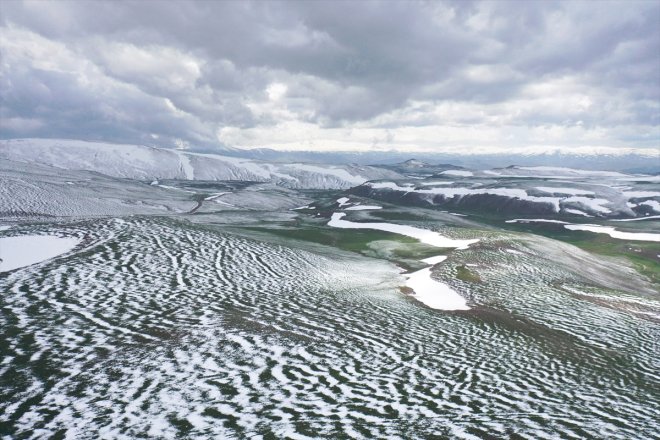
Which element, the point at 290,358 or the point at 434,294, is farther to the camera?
the point at 434,294

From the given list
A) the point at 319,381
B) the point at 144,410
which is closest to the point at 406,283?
the point at 319,381

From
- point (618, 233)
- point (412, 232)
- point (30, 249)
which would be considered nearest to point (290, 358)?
point (30, 249)

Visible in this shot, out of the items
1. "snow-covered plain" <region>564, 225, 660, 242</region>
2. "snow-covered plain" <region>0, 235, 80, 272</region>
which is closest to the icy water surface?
"snow-covered plain" <region>0, 235, 80, 272</region>

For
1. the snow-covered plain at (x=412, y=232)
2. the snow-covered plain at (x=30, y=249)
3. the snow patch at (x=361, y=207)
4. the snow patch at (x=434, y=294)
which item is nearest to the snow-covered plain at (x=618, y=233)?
the snow patch at (x=361, y=207)

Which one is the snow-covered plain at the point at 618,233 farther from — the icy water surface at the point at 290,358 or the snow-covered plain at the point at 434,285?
the icy water surface at the point at 290,358

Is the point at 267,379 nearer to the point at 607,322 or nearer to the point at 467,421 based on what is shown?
the point at 467,421

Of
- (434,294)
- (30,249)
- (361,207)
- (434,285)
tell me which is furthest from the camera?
(361,207)

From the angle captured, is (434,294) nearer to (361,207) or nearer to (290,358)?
(290,358)

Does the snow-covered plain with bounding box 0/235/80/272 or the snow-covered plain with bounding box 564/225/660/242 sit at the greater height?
the snow-covered plain with bounding box 0/235/80/272

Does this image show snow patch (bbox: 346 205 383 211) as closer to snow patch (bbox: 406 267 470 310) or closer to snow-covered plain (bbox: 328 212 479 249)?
snow-covered plain (bbox: 328 212 479 249)

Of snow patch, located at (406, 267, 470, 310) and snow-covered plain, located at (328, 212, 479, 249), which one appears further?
snow-covered plain, located at (328, 212, 479, 249)
